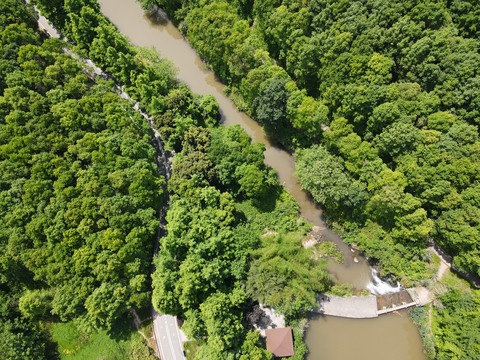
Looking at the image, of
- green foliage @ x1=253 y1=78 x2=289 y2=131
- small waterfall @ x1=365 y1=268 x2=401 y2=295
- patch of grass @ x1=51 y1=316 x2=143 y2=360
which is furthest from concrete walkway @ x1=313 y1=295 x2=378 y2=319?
green foliage @ x1=253 y1=78 x2=289 y2=131

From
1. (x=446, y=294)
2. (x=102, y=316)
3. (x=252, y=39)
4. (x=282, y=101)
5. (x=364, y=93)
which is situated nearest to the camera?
(x=102, y=316)

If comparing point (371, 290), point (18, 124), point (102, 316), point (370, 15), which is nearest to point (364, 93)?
point (370, 15)

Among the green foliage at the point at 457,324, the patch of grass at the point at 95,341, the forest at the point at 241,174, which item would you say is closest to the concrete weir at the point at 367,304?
the forest at the point at 241,174

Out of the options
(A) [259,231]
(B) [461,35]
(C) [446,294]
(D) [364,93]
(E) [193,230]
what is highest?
(B) [461,35]

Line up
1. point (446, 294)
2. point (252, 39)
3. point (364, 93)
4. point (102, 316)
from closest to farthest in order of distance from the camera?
point (102, 316), point (446, 294), point (364, 93), point (252, 39)

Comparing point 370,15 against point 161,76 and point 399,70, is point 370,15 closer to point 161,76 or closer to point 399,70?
point 399,70

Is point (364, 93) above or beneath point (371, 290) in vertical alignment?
above

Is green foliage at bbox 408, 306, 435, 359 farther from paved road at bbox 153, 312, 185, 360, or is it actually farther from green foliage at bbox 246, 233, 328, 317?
paved road at bbox 153, 312, 185, 360

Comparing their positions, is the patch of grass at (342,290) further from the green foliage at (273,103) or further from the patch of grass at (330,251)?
the green foliage at (273,103)
